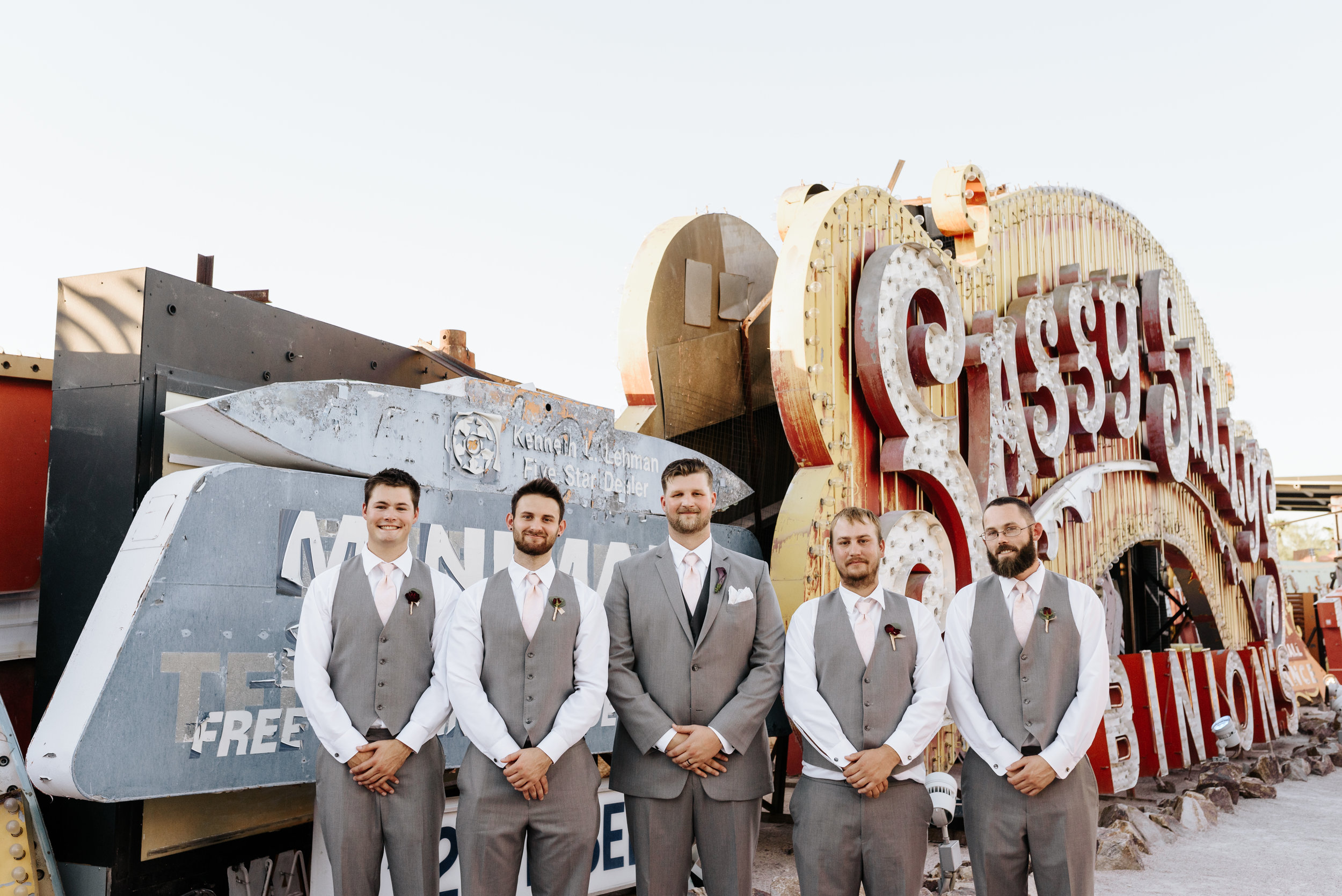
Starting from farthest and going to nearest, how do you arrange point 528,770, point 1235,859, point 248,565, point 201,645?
point 1235,859
point 248,565
point 201,645
point 528,770

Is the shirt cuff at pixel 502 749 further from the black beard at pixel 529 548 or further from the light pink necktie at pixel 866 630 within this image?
the light pink necktie at pixel 866 630

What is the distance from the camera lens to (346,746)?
129 inches

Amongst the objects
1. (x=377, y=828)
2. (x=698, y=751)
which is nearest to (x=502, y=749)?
(x=377, y=828)

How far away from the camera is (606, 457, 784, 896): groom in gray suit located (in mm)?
3447

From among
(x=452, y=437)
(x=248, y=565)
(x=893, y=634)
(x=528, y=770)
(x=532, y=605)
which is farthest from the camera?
(x=452, y=437)

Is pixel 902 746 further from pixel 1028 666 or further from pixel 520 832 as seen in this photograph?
pixel 520 832

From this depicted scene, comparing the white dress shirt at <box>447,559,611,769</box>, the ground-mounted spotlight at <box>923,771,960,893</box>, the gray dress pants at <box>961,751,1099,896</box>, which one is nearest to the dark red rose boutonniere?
the gray dress pants at <box>961,751,1099,896</box>

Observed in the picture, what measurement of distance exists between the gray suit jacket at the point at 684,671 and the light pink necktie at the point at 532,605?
316 millimetres

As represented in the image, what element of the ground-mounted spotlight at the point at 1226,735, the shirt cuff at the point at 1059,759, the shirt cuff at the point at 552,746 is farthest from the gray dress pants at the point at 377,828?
the ground-mounted spotlight at the point at 1226,735

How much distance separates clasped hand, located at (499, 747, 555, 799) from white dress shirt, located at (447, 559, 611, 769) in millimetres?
17

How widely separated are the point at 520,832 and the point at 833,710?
3.60ft

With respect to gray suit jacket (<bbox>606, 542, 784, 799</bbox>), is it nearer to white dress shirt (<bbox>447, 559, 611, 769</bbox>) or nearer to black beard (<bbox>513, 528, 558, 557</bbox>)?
white dress shirt (<bbox>447, 559, 611, 769</bbox>)

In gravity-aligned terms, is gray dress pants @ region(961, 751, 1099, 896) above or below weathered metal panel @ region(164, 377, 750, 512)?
below

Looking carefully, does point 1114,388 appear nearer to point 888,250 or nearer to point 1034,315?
point 1034,315
